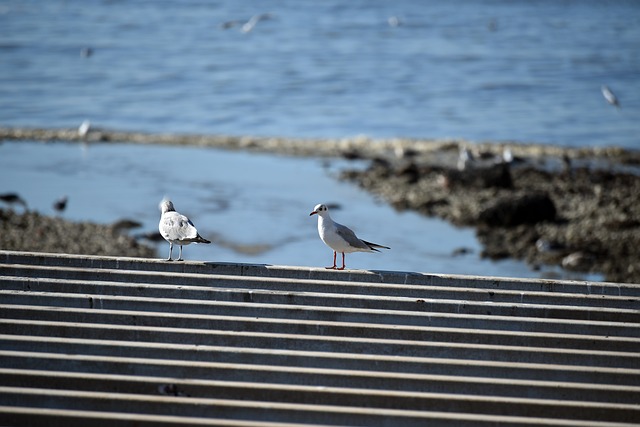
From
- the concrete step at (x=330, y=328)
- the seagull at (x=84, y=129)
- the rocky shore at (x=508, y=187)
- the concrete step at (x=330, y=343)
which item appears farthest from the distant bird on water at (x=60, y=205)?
the concrete step at (x=330, y=343)

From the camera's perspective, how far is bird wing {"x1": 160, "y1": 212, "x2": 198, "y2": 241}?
866 centimetres

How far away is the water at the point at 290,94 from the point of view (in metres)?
20.7

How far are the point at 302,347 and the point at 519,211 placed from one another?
1336 centimetres

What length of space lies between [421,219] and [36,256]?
13.4m

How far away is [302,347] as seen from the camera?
6676 mm

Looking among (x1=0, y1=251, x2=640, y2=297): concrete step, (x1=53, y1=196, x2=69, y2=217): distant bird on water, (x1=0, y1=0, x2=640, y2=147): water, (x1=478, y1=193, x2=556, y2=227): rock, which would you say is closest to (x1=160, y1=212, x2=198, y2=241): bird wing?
(x1=0, y1=251, x2=640, y2=297): concrete step

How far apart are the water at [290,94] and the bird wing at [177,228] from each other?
26.8 ft

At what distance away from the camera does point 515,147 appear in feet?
98.9

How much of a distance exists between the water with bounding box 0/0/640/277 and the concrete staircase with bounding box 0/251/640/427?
9299 mm

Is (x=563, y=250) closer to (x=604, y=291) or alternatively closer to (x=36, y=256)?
(x=604, y=291)

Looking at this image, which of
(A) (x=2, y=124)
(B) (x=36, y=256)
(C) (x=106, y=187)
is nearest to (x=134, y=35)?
(A) (x=2, y=124)

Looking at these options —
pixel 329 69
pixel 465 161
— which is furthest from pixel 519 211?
pixel 329 69

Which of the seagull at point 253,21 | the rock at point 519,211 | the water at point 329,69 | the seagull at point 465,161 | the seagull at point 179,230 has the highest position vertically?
the seagull at point 179,230

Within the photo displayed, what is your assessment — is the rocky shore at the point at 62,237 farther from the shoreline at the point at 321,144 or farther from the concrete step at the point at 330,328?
→ the shoreline at the point at 321,144
